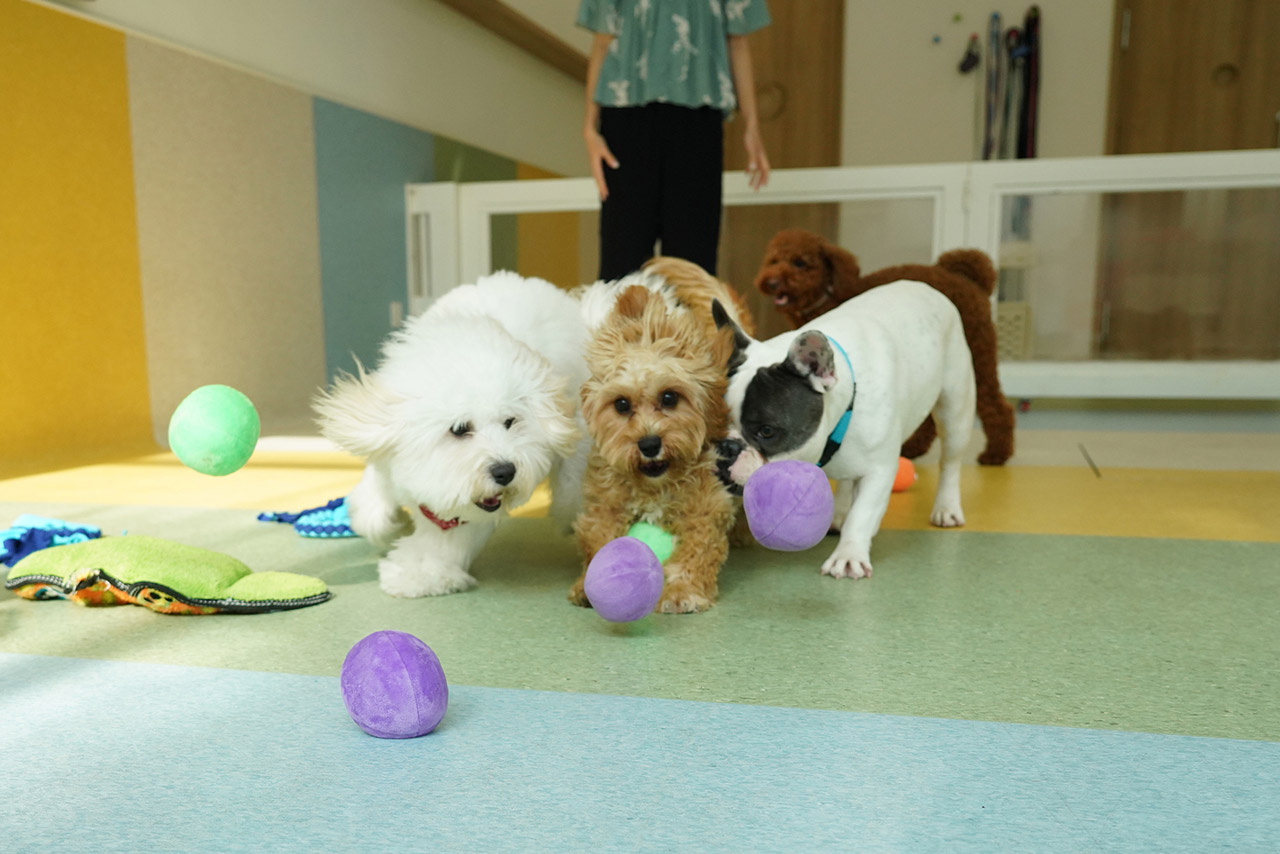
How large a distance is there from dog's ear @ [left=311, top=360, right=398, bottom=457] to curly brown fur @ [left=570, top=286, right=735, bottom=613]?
0.37 meters

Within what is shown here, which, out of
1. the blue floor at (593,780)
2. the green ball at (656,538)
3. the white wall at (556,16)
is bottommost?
the blue floor at (593,780)

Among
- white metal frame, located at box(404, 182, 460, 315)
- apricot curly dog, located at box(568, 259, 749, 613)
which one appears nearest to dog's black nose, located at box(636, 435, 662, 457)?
apricot curly dog, located at box(568, 259, 749, 613)

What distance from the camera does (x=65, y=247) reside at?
3084 mm

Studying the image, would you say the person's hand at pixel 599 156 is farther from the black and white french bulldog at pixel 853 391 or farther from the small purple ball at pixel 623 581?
the small purple ball at pixel 623 581

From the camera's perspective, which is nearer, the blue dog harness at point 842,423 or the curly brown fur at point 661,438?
the curly brown fur at point 661,438

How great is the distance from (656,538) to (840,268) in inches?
61.2

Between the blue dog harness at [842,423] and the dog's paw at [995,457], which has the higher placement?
the blue dog harness at [842,423]

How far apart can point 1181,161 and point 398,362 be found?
446cm

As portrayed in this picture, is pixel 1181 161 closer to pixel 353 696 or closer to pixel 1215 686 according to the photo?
pixel 1215 686

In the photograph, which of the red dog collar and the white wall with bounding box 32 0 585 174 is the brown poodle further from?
the white wall with bounding box 32 0 585 174

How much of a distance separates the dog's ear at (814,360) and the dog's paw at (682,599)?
17.8 inches

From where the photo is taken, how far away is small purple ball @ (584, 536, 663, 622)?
1442 millimetres

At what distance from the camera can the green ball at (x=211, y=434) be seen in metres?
1.58

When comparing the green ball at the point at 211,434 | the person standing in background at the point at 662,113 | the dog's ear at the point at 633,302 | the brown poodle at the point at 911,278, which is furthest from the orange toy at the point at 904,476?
the green ball at the point at 211,434
